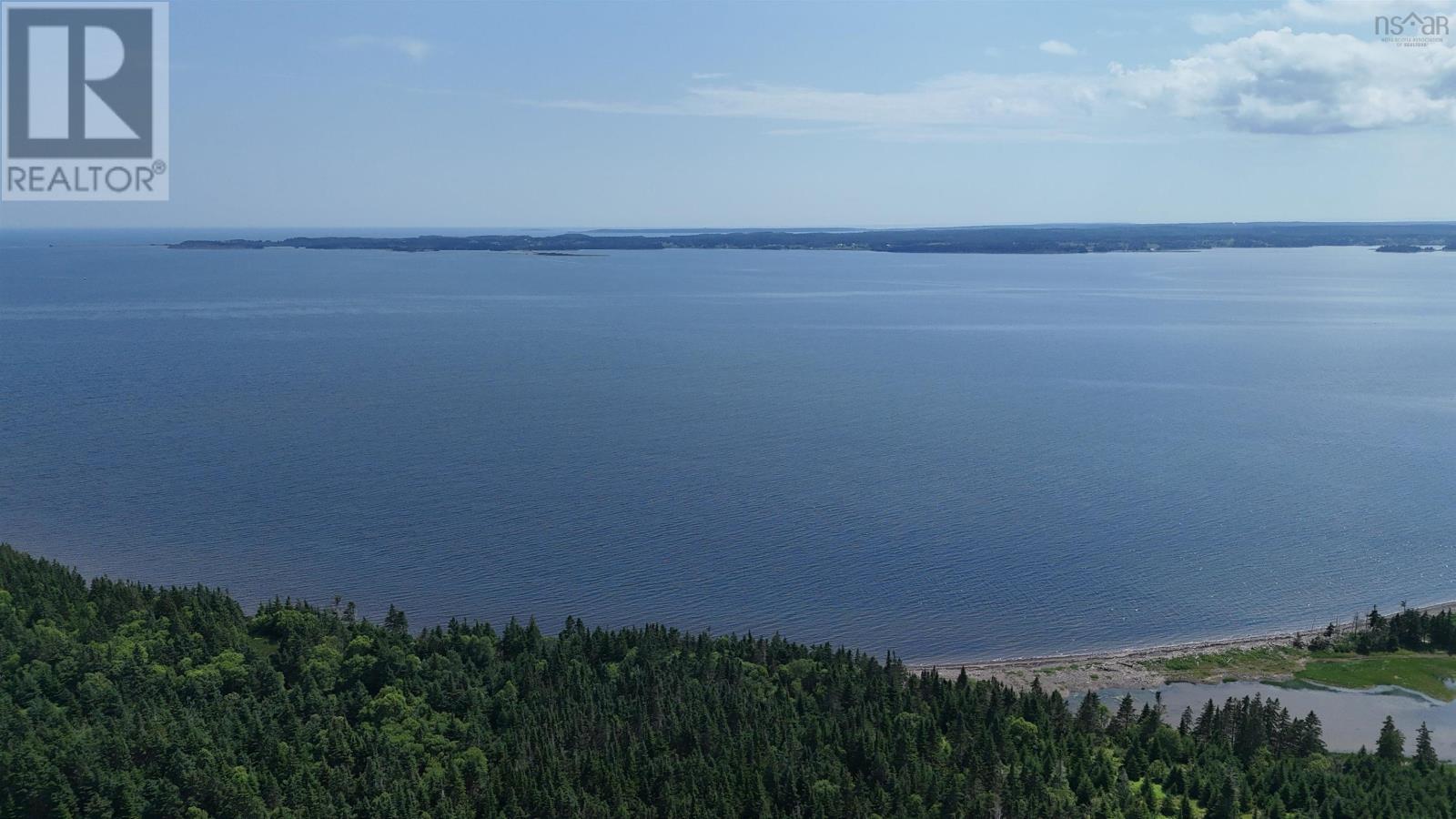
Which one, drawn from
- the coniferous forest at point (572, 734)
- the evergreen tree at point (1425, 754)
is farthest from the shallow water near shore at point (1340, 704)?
the evergreen tree at point (1425, 754)

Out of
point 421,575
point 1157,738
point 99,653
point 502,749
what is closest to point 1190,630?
point 1157,738

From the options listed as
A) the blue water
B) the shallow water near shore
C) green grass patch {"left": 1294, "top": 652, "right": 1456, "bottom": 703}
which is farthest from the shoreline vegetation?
the blue water

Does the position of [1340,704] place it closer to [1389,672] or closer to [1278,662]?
[1278,662]

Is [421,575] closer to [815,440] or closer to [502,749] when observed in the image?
[502,749]

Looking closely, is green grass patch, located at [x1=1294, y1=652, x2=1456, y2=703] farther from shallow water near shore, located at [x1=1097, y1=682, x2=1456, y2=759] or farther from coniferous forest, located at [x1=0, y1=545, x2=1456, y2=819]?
coniferous forest, located at [x1=0, y1=545, x2=1456, y2=819]

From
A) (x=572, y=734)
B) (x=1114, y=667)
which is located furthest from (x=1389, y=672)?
(x=572, y=734)

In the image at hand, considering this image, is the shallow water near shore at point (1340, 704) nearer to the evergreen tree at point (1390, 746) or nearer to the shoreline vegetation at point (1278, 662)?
the shoreline vegetation at point (1278, 662)
